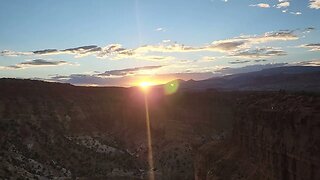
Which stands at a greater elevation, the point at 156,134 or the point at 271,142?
the point at 271,142

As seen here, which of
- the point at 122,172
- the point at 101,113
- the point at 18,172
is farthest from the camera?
the point at 101,113

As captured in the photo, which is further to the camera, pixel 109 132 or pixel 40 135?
pixel 109 132

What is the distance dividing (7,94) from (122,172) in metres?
27.5

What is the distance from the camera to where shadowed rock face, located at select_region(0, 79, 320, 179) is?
24.7m

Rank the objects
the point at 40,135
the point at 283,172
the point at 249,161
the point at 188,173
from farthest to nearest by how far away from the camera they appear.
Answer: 1. the point at 40,135
2. the point at 188,173
3. the point at 249,161
4. the point at 283,172

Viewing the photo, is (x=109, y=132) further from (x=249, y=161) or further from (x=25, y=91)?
(x=249, y=161)

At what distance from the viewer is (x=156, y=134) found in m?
84.9

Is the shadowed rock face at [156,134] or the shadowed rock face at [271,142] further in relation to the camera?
the shadowed rock face at [156,134]

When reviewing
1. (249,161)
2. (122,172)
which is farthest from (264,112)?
(122,172)

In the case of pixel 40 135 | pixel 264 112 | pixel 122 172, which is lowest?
pixel 122 172

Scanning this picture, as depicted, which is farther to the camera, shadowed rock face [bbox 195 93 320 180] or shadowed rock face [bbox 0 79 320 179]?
shadowed rock face [bbox 0 79 320 179]

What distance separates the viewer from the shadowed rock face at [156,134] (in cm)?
2472

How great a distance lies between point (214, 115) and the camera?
89.8 m

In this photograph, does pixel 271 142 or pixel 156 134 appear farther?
pixel 156 134
